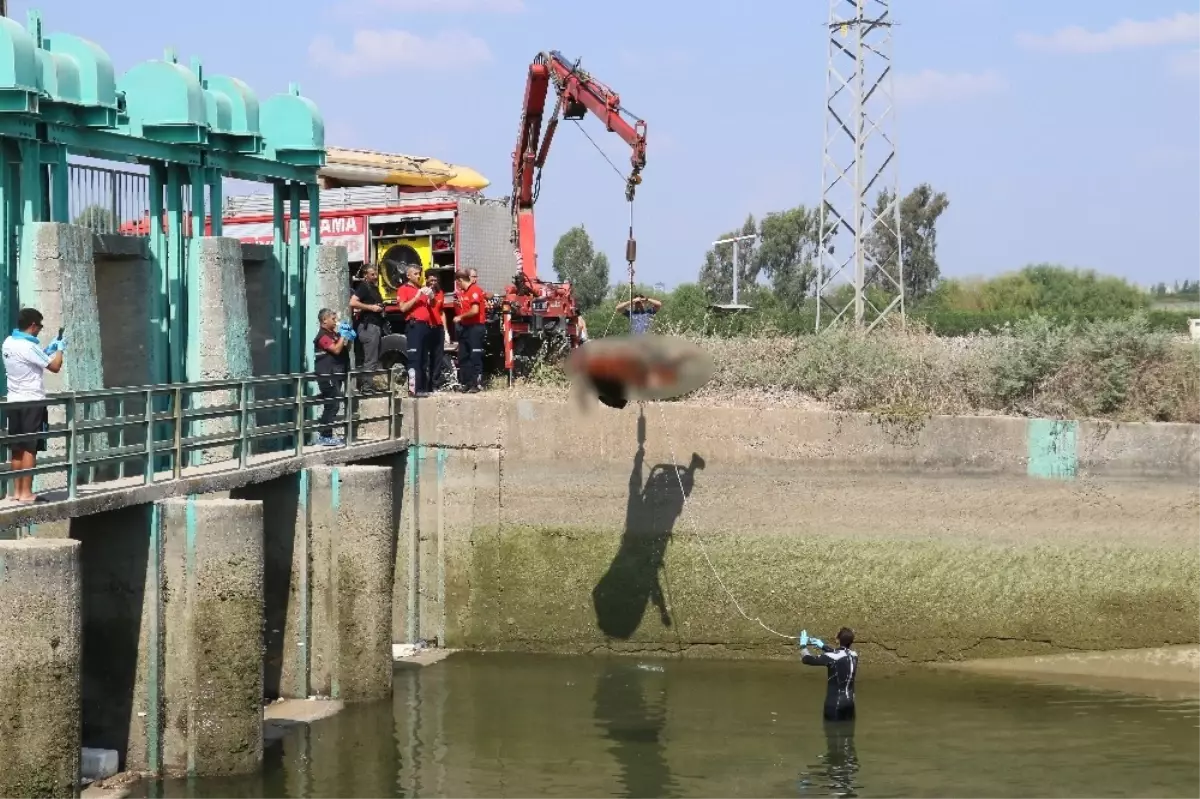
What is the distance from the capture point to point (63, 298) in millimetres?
14875

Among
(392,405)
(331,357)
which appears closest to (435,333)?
(392,405)

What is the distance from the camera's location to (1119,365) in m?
20.5

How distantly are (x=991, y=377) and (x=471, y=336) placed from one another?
23.5ft

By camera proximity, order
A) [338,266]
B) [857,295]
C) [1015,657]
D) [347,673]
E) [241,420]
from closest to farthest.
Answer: [241,420] → [347,673] → [1015,657] → [338,266] → [857,295]

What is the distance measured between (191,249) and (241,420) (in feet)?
9.68

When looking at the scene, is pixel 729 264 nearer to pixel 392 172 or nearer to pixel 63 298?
pixel 392 172

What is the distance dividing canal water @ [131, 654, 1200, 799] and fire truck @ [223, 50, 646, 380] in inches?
297

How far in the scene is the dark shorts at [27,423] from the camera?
12.9 metres

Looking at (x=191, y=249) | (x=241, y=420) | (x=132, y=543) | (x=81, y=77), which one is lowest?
(x=132, y=543)

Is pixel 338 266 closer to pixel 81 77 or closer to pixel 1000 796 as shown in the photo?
pixel 81 77

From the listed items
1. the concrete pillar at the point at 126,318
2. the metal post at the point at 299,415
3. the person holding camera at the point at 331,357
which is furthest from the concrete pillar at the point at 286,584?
the concrete pillar at the point at 126,318

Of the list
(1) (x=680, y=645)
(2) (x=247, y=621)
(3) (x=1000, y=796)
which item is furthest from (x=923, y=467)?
(2) (x=247, y=621)

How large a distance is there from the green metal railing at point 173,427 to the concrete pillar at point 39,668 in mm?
905

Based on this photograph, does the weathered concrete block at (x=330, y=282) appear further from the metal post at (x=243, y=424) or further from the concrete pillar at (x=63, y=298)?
the concrete pillar at (x=63, y=298)
